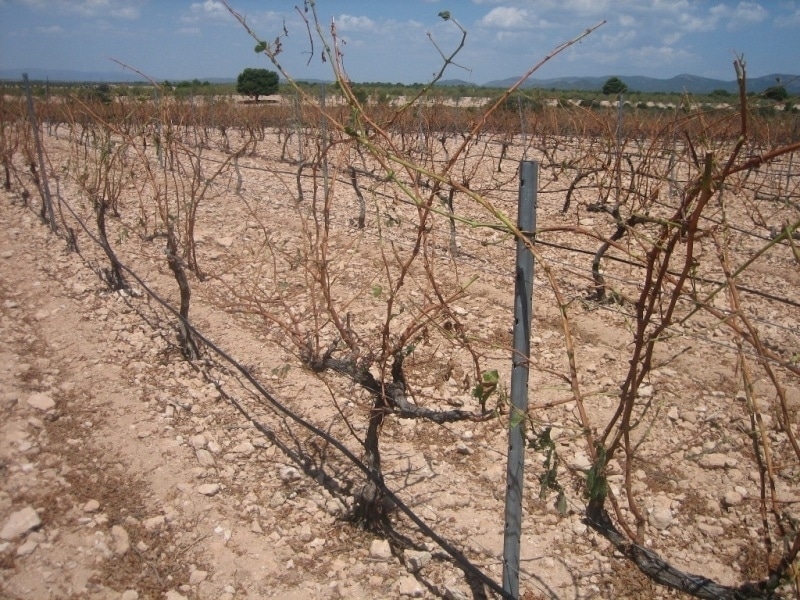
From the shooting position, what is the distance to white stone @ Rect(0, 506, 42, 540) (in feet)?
6.69

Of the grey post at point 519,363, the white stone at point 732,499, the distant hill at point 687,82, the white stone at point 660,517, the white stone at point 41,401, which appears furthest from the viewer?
the white stone at point 41,401

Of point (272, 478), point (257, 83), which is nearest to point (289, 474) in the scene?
point (272, 478)

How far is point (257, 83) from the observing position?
33688 mm

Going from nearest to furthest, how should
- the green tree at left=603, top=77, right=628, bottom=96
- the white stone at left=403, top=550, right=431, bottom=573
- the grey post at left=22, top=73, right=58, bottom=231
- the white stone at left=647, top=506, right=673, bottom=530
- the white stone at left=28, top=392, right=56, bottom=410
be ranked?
the white stone at left=403, top=550, right=431, bottom=573 → the white stone at left=647, top=506, right=673, bottom=530 → the white stone at left=28, top=392, right=56, bottom=410 → the grey post at left=22, top=73, right=58, bottom=231 → the green tree at left=603, top=77, right=628, bottom=96

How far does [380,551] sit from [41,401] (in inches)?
74.3

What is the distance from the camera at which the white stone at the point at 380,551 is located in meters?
2.10

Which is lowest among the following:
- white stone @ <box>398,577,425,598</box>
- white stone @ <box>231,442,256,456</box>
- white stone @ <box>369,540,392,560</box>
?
white stone @ <box>398,577,425,598</box>

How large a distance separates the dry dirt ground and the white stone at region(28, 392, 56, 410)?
11 mm

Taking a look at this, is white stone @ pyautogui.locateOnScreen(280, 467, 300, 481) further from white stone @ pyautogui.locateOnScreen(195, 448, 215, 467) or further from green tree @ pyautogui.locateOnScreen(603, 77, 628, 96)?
green tree @ pyautogui.locateOnScreen(603, 77, 628, 96)

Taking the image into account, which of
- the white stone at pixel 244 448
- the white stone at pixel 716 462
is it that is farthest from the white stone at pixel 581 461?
the white stone at pixel 244 448

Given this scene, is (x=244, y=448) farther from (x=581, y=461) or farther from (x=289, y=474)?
(x=581, y=461)

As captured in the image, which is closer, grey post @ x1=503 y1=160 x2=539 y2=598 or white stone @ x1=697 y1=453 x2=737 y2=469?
grey post @ x1=503 y1=160 x2=539 y2=598

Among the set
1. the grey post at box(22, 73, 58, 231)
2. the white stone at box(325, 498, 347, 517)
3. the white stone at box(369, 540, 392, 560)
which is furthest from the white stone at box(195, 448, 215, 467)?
the grey post at box(22, 73, 58, 231)

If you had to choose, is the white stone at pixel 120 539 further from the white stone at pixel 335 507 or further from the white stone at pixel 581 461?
the white stone at pixel 581 461
